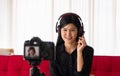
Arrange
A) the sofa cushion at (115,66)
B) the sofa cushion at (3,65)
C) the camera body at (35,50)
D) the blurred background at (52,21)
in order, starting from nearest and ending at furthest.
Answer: the camera body at (35,50) < the sofa cushion at (115,66) < the sofa cushion at (3,65) < the blurred background at (52,21)

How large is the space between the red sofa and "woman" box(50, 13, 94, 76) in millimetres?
418

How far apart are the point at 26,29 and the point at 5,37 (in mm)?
262

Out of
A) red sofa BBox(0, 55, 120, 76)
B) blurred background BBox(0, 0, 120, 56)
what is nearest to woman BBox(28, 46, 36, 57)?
red sofa BBox(0, 55, 120, 76)

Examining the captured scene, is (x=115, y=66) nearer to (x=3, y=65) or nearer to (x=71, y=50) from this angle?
(x=71, y=50)

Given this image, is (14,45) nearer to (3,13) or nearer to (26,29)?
(26,29)

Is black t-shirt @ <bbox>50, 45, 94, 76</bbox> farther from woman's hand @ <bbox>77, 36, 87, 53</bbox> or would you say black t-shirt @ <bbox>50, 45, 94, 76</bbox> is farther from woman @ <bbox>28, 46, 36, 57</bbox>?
woman @ <bbox>28, 46, 36, 57</bbox>

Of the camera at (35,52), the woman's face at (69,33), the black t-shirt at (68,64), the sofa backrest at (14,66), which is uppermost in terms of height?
the woman's face at (69,33)

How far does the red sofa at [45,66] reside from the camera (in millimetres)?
1819

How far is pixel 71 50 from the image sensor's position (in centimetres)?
146

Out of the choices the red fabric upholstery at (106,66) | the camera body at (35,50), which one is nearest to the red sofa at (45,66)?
the red fabric upholstery at (106,66)

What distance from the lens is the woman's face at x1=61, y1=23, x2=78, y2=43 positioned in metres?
1.35

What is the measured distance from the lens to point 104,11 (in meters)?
2.26

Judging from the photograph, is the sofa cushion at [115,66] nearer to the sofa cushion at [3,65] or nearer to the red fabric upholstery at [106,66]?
the red fabric upholstery at [106,66]

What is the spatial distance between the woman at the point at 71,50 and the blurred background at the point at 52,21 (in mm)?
834
